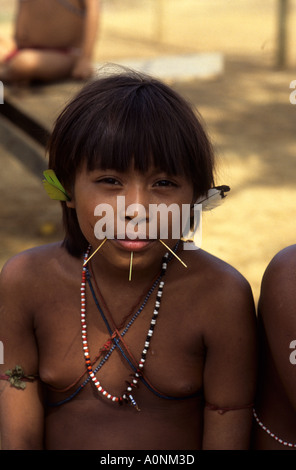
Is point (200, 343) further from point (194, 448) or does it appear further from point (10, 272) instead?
point (10, 272)

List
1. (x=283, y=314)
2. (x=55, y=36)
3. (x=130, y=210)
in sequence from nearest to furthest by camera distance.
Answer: (x=130, y=210)
(x=283, y=314)
(x=55, y=36)

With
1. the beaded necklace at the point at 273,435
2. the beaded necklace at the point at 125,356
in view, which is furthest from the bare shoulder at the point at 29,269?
the beaded necklace at the point at 273,435

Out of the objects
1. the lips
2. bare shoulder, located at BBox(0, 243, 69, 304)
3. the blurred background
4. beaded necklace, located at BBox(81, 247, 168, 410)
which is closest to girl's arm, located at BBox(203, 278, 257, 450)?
beaded necklace, located at BBox(81, 247, 168, 410)

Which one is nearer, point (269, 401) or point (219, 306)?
point (219, 306)

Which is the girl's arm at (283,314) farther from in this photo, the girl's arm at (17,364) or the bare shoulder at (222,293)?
the girl's arm at (17,364)

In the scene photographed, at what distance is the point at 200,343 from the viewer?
1813 millimetres

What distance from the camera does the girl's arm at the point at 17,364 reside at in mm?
1867

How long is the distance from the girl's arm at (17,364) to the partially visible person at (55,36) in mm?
3168

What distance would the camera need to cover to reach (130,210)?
160cm

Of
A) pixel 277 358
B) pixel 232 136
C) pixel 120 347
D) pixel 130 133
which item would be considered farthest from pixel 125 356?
pixel 232 136

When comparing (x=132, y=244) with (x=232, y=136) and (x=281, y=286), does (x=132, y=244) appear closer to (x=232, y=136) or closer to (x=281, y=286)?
(x=281, y=286)

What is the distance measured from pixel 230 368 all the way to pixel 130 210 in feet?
1.58
